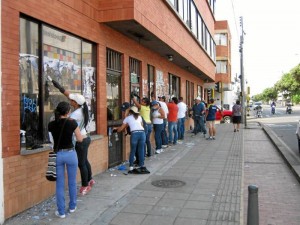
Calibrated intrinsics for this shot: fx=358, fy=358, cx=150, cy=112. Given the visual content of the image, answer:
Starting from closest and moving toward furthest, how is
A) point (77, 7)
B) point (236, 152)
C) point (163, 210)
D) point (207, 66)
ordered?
point (163, 210), point (77, 7), point (236, 152), point (207, 66)

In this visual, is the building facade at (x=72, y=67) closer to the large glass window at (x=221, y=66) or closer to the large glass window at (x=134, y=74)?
Result: the large glass window at (x=134, y=74)

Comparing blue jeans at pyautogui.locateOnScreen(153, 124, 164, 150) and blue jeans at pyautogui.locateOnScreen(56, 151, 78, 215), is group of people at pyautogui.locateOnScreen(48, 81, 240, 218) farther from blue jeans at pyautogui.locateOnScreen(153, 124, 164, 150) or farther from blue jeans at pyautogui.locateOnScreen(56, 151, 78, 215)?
blue jeans at pyautogui.locateOnScreen(153, 124, 164, 150)

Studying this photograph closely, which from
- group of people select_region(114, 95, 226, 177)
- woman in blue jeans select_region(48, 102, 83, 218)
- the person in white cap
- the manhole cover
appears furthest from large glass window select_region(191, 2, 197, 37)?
woman in blue jeans select_region(48, 102, 83, 218)

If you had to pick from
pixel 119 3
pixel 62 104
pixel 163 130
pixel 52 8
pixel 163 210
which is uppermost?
pixel 119 3

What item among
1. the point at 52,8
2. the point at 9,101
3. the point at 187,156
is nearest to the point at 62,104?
the point at 9,101

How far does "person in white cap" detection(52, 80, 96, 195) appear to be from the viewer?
19.3ft

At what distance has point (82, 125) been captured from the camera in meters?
6.03

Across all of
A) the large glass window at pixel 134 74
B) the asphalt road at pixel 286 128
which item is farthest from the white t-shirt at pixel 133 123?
the asphalt road at pixel 286 128

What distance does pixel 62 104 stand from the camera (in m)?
5.06

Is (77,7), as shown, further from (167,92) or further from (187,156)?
(167,92)

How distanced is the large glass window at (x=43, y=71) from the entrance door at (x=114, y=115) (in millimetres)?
1282

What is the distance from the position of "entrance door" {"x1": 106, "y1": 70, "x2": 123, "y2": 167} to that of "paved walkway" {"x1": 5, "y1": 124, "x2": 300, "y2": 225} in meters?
0.58

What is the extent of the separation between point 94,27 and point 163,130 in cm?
501

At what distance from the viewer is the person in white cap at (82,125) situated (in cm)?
588
